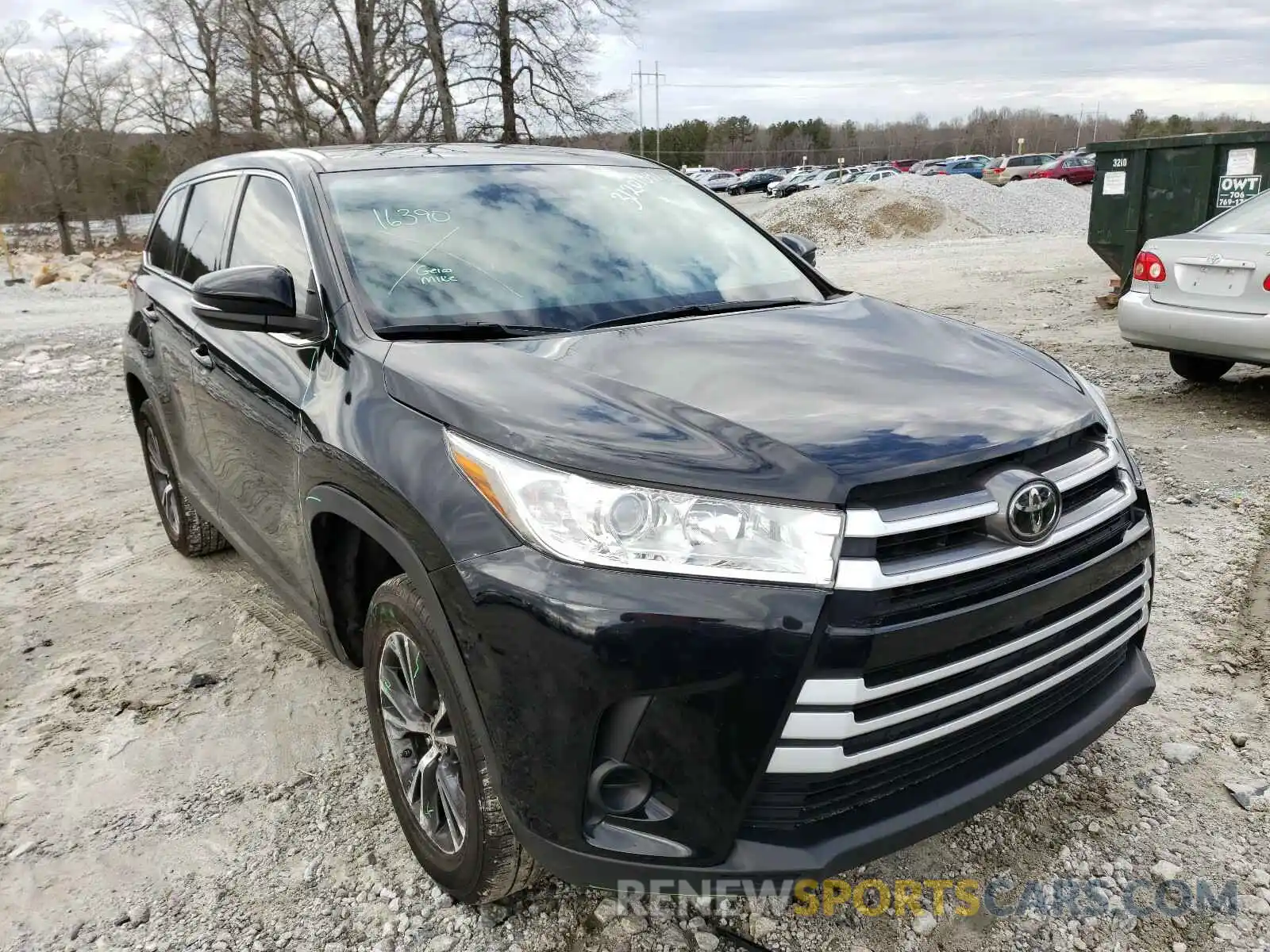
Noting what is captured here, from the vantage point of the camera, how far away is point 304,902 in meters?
2.41

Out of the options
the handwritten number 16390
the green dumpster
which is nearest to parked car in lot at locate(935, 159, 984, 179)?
the green dumpster

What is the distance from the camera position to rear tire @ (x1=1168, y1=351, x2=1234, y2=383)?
22.6 feet

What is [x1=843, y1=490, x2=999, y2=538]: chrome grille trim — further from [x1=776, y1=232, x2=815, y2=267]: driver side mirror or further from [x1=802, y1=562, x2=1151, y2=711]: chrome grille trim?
[x1=776, y1=232, x2=815, y2=267]: driver side mirror

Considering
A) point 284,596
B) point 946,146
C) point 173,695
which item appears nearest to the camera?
point 284,596

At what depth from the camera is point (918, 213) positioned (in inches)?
991

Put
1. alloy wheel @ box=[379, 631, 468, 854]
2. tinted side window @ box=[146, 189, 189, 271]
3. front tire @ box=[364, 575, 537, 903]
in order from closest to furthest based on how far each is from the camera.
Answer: front tire @ box=[364, 575, 537, 903] → alloy wheel @ box=[379, 631, 468, 854] → tinted side window @ box=[146, 189, 189, 271]

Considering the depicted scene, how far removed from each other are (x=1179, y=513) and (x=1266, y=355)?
1.79 m

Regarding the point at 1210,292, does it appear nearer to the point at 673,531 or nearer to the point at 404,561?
the point at 673,531

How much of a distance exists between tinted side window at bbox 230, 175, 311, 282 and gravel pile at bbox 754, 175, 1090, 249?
70.6 feet

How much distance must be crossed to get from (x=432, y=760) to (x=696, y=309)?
1.47 metres

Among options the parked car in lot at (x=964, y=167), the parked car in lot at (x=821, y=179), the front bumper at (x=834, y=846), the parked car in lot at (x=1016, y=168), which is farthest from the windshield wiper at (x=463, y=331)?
the parked car in lot at (x=964, y=167)

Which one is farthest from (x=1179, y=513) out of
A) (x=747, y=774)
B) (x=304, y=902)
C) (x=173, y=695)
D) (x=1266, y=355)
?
(x=173, y=695)

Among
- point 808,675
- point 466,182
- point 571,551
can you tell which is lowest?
point 808,675

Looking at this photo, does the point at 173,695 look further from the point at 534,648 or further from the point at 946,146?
the point at 946,146
